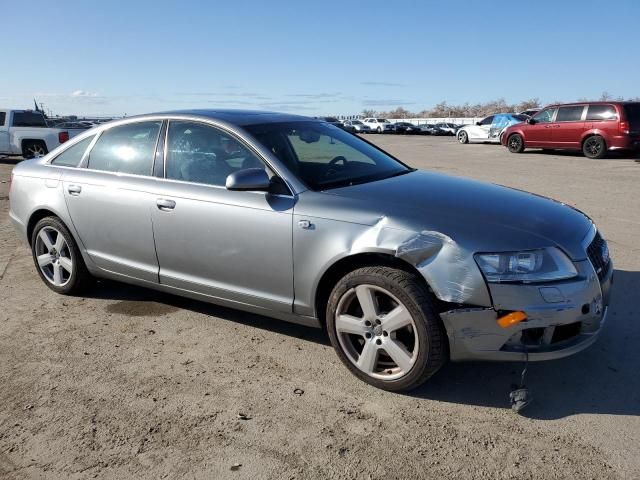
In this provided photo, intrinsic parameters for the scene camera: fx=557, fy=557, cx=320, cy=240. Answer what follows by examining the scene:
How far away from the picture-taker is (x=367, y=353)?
329 centimetres

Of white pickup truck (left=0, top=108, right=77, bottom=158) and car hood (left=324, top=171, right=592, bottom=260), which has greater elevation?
car hood (left=324, top=171, right=592, bottom=260)

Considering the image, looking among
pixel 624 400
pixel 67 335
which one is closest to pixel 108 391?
pixel 67 335

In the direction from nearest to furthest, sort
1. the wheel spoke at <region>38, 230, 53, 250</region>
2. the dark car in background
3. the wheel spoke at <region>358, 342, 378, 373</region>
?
the wheel spoke at <region>358, 342, 378, 373</region>, the wheel spoke at <region>38, 230, 53, 250</region>, the dark car in background

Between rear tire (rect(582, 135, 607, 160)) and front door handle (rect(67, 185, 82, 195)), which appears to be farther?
rear tire (rect(582, 135, 607, 160))

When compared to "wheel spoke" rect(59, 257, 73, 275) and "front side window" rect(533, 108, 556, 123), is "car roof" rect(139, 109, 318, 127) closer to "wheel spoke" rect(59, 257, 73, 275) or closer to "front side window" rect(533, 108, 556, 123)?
"wheel spoke" rect(59, 257, 73, 275)

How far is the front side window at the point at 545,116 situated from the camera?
18.0 meters

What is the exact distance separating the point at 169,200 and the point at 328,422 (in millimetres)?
1974

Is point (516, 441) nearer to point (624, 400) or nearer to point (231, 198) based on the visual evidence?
point (624, 400)

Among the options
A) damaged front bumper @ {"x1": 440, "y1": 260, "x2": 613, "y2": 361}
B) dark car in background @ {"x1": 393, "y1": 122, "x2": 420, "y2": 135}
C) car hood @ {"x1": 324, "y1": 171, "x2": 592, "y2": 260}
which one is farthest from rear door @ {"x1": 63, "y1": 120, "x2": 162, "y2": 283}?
dark car in background @ {"x1": 393, "y1": 122, "x2": 420, "y2": 135}

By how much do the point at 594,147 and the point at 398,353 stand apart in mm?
15790

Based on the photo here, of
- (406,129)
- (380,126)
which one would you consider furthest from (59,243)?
(380,126)

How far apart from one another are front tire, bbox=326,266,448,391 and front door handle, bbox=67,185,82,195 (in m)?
2.50

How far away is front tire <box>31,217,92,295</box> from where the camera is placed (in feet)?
15.7

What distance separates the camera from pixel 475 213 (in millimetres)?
3254
